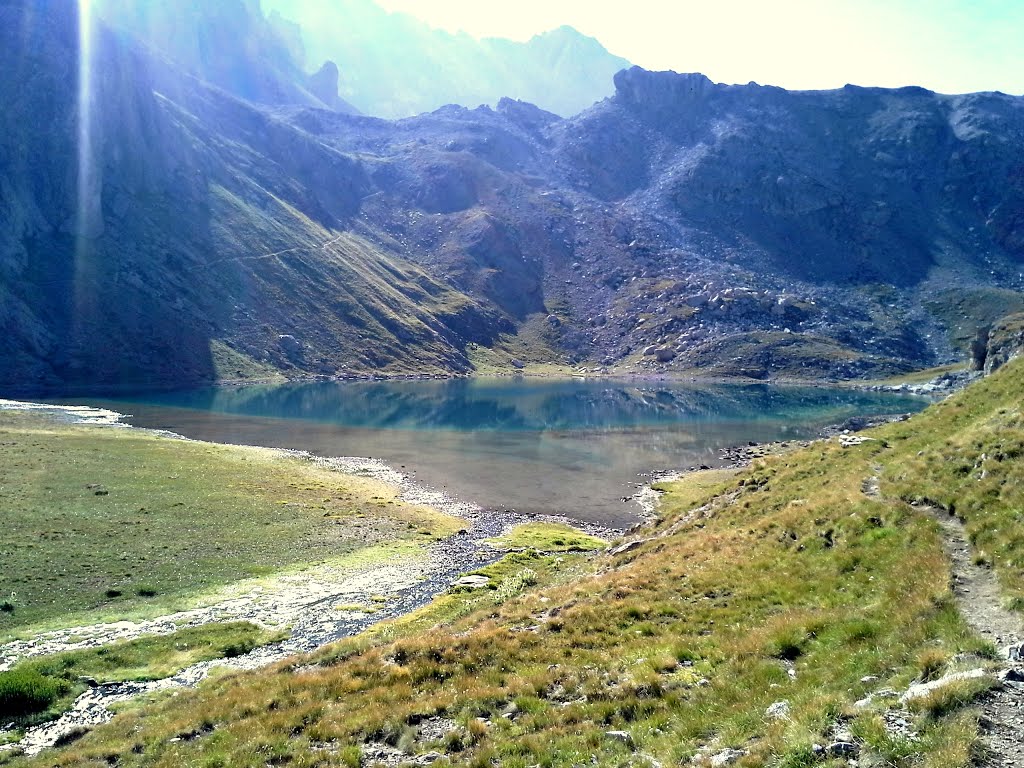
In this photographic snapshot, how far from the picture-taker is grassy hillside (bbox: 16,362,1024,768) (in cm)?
1140

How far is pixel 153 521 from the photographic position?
45.1 meters

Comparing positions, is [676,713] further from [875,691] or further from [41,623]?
[41,623]

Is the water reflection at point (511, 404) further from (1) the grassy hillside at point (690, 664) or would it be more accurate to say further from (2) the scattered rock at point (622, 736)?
(2) the scattered rock at point (622, 736)

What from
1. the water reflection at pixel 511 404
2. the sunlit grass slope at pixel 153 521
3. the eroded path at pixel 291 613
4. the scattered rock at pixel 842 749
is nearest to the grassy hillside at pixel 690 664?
the scattered rock at pixel 842 749

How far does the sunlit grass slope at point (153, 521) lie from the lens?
32719 mm

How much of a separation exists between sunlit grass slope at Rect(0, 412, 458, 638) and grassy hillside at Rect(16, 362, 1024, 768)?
15.8 metres

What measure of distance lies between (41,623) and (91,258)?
193 metres

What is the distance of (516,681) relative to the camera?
1634 cm

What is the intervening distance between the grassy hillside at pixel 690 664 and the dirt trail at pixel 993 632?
0.31 metres

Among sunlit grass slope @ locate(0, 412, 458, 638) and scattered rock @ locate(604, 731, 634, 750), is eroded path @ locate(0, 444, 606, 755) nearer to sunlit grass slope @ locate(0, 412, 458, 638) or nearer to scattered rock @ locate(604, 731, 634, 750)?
sunlit grass slope @ locate(0, 412, 458, 638)

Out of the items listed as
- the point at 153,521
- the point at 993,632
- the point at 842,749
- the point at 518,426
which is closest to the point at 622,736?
the point at 842,749

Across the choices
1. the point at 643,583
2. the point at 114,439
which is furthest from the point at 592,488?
the point at 114,439

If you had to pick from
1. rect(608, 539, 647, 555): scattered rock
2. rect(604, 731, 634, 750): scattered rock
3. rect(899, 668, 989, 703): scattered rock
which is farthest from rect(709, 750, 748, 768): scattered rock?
rect(608, 539, 647, 555): scattered rock

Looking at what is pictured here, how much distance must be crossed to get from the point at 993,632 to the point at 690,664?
6.43m
